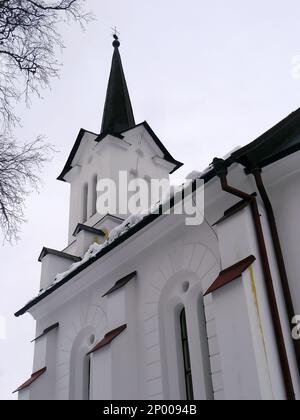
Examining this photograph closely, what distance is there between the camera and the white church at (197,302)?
6133 millimetres

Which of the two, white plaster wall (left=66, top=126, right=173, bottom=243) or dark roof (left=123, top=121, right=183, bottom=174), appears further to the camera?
dark roof (left=123, top=121, right=183, bottom=174)

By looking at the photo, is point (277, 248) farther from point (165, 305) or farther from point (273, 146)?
point (165, 305)

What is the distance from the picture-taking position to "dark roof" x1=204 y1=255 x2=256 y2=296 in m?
6.34

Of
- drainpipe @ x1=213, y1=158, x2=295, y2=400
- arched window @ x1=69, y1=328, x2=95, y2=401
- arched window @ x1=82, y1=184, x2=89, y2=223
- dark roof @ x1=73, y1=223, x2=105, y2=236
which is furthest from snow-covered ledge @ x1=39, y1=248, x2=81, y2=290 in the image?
drainpipe @ x1=213, y1=158, x2=295, y2=400

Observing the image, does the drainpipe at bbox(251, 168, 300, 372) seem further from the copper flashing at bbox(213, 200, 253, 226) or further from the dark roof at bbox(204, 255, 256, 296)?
the dark roof at bbox(204, 255, 256, 296)

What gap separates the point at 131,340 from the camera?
346 inches

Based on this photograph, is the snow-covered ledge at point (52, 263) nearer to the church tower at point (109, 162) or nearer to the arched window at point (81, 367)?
the church tower at point (109, 162)

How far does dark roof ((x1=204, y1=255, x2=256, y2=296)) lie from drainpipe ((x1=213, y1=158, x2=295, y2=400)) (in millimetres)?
261
